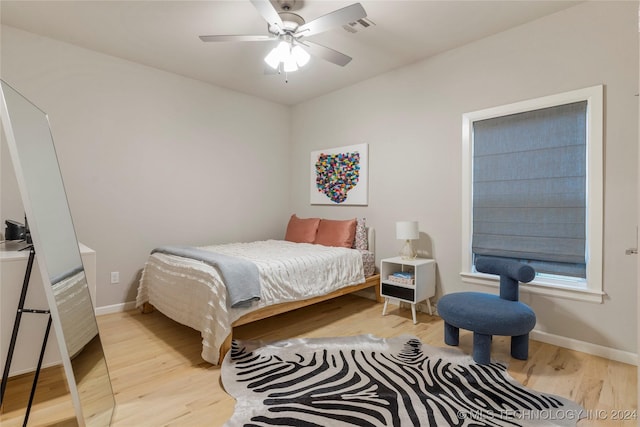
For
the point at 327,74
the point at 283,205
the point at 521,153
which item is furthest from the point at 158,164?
the point at 521,153

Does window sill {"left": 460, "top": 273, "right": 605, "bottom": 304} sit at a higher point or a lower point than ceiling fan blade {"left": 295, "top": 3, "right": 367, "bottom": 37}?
lower

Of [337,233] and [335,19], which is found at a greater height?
[335,19]

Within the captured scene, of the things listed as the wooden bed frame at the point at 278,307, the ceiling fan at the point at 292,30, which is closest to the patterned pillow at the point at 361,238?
the wooden bed frame at the point at 278,307

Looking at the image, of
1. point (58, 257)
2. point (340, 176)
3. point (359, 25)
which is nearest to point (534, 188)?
point (359, 25)

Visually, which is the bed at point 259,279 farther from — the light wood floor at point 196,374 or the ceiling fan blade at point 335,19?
the ceiling fan blade at point 335,19

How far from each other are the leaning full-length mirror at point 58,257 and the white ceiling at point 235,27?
1.26m

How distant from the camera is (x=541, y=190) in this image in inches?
110

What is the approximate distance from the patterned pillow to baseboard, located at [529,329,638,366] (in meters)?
1.84

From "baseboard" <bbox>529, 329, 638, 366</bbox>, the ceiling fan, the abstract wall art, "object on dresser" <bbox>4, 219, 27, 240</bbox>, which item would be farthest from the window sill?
"object on dresser" <bbox>4, 219, 27, 240</bbox>

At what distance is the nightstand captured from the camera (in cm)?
321

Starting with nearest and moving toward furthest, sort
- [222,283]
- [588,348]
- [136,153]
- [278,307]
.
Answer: [222,283] → [588,348] → [278,307] → [136,153]

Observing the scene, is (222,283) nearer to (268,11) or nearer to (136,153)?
(268,11)

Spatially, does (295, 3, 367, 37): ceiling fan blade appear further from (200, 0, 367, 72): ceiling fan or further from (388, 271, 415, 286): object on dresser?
(388, 271, 415, 286): object on dresser

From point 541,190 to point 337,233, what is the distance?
211 cm
